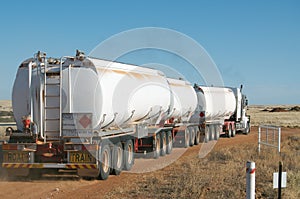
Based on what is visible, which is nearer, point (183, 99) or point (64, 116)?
point (64, 116)

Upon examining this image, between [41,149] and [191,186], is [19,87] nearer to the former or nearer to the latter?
[41,149]

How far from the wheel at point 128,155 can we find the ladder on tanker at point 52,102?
3134 millimetres

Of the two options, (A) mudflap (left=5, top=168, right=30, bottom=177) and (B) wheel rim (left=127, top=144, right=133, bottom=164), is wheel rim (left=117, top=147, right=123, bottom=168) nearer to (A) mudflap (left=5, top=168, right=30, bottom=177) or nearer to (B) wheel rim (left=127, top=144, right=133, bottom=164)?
(B) wheel rim (left=127, top=144, right=133, bottom=164)

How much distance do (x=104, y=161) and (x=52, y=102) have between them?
7.19 feet

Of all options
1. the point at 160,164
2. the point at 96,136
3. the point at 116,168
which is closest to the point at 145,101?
the point at 160,164

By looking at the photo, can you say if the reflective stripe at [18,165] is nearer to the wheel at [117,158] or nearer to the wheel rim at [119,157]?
the wheel at [117,158]

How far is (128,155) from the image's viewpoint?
1603 centimetres

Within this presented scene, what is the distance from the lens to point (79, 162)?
42.5ft

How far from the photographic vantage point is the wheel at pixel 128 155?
621 inches

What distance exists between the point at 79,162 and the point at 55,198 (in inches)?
80.7

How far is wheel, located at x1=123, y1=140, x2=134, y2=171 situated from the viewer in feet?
51.8

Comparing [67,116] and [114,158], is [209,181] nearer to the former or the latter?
[114,158]

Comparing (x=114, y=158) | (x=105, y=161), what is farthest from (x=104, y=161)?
(x=114, y=158)

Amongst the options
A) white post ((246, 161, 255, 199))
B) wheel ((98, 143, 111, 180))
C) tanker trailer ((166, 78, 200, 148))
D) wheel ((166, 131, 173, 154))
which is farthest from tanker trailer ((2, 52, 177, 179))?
tanker trailer ((166, 78, 200, 148))
